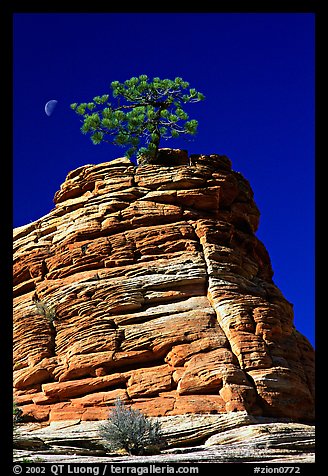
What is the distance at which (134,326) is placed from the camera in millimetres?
23656

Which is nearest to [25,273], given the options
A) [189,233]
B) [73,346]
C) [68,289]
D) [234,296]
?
[68,289]

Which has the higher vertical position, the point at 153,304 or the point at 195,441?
the point at 153,304

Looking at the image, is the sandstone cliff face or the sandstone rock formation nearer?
the sandstone rock formation

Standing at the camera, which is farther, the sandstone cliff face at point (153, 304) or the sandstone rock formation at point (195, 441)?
the sandstone cliff face at point (153, 304)

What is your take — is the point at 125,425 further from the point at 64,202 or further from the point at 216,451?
the point at 64,202

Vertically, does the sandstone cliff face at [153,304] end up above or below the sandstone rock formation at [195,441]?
above

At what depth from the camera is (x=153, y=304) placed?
24.4 metres

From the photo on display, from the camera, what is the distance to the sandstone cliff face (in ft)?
72.4

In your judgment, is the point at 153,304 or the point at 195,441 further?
the point at 153,304

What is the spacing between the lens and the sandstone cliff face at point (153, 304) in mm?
22078

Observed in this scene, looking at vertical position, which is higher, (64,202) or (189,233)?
(64,202)

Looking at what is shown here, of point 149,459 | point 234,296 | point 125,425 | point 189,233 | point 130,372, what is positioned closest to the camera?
point 149,459

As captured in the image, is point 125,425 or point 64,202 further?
point 64,202

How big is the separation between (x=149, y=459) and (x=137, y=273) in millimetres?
9691
